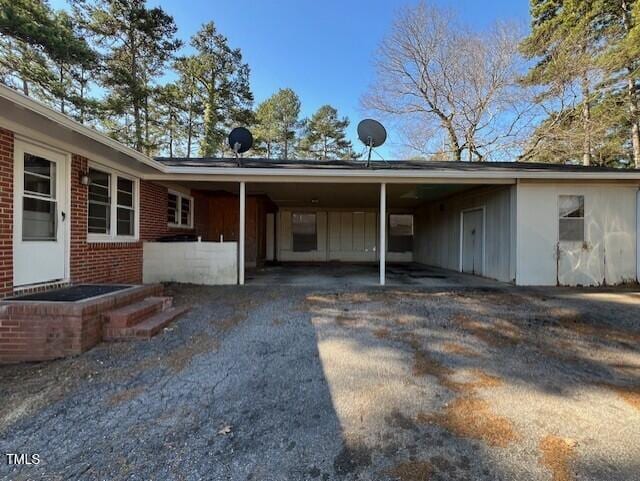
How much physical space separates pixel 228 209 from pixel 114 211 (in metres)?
4.59

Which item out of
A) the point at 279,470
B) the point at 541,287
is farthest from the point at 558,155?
the point at 279,470

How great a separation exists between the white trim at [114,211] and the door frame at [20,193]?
46cm

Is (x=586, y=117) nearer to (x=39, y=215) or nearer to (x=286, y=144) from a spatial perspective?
(x=286, y=144)

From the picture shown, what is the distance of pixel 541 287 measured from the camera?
277 inches

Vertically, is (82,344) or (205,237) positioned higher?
(205,237)

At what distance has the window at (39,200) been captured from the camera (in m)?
4.37

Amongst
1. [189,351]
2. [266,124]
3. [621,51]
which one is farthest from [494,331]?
[266,124]

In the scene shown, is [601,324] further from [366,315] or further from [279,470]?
[279,470]

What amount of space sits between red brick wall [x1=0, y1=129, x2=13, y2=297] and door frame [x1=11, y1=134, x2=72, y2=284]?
0.05 meters

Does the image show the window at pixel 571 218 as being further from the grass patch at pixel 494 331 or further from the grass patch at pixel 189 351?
the grass patch at pixel 189 351

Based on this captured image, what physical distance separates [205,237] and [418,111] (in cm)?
1482

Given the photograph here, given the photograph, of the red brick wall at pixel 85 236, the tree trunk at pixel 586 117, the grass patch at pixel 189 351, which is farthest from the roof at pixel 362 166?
the tree trunk at pixel 586 117

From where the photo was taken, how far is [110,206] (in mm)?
6102

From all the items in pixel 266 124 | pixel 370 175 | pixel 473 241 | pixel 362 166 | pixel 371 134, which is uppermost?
pixel 266 124
